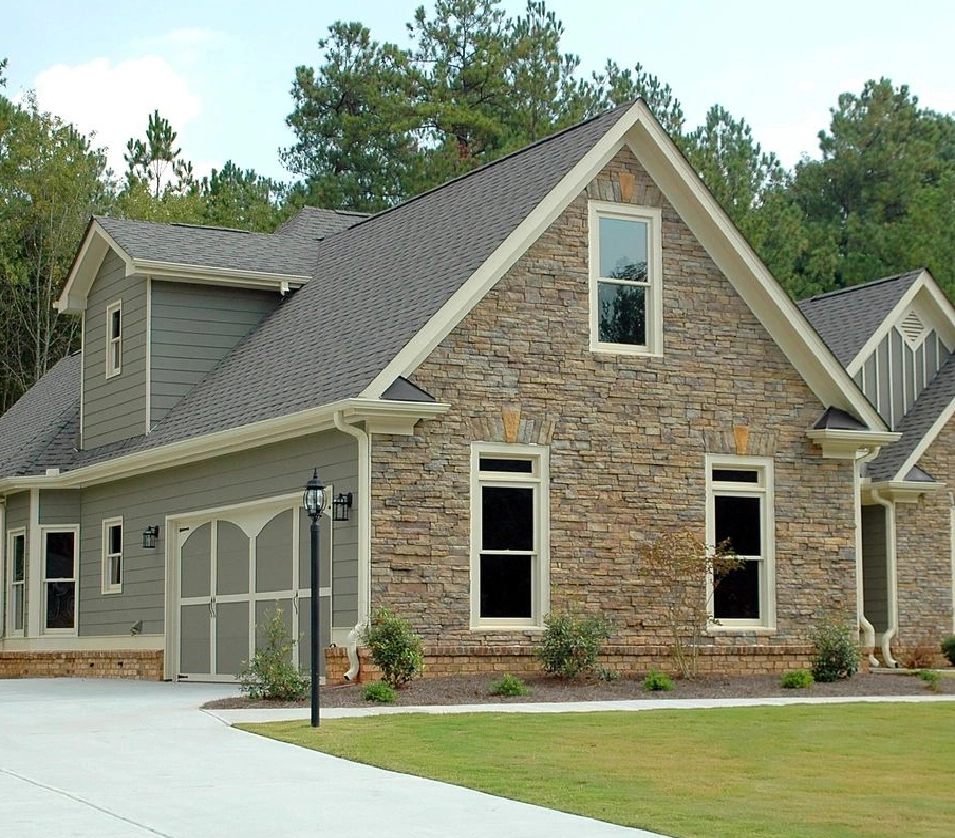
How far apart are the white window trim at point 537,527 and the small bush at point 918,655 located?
7.86 meters

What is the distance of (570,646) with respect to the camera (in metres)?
18.5

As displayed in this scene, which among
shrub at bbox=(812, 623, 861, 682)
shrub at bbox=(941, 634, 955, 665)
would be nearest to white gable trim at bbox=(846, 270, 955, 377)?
shrub at bbox=(941, 634, 955, 665)

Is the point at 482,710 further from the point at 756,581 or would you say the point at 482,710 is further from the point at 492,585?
the point at 756,581

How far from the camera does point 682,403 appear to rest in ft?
68.0

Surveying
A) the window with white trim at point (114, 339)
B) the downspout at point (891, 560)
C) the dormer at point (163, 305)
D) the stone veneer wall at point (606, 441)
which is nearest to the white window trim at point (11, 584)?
the dormer at point (163, 305)

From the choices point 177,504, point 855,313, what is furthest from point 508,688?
point 855,313

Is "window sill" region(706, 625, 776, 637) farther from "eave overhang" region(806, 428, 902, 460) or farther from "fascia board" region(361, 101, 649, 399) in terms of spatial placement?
"fascia board" region(361, 101, 649, 399)

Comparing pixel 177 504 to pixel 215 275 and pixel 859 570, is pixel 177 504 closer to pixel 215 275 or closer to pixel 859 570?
pixel 215 275

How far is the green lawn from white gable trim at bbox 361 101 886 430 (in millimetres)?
6329

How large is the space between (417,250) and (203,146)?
35022 mm

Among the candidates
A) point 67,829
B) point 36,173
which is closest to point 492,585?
point 67,829

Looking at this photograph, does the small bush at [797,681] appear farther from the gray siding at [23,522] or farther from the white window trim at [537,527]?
the gray siding at [23,522]

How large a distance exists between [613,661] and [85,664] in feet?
31.9

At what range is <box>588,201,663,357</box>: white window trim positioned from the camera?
800 inches
